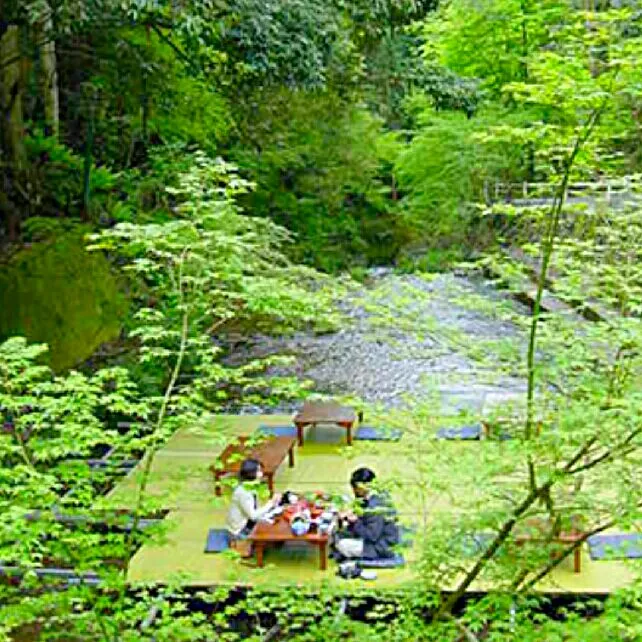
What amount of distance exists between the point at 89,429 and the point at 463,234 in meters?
16.2

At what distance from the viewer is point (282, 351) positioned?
13688 millimetres

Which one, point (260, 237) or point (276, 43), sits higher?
point (276, 43)

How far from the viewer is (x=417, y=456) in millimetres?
4336

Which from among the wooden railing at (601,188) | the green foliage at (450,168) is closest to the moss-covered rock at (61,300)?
the wooden railing at (601,188)

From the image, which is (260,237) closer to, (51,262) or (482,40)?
(51,262)

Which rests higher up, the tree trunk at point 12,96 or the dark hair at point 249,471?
the tree trunk at point 12,96

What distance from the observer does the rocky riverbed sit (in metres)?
4.18

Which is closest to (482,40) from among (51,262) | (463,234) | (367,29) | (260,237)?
(463,234)

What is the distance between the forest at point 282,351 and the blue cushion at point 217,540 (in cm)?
9

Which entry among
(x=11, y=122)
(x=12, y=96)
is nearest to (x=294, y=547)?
(x=11, y=122)

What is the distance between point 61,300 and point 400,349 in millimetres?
4825

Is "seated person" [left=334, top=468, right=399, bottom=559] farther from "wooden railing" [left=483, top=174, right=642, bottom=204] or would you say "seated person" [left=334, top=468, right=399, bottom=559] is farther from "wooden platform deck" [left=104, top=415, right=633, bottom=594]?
"wooden railing" [left=483, top=174, right=642, bottom=204]

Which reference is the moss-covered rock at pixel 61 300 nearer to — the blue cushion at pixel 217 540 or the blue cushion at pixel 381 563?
the blue cushion at pixel 217 540

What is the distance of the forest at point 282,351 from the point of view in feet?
11.1
